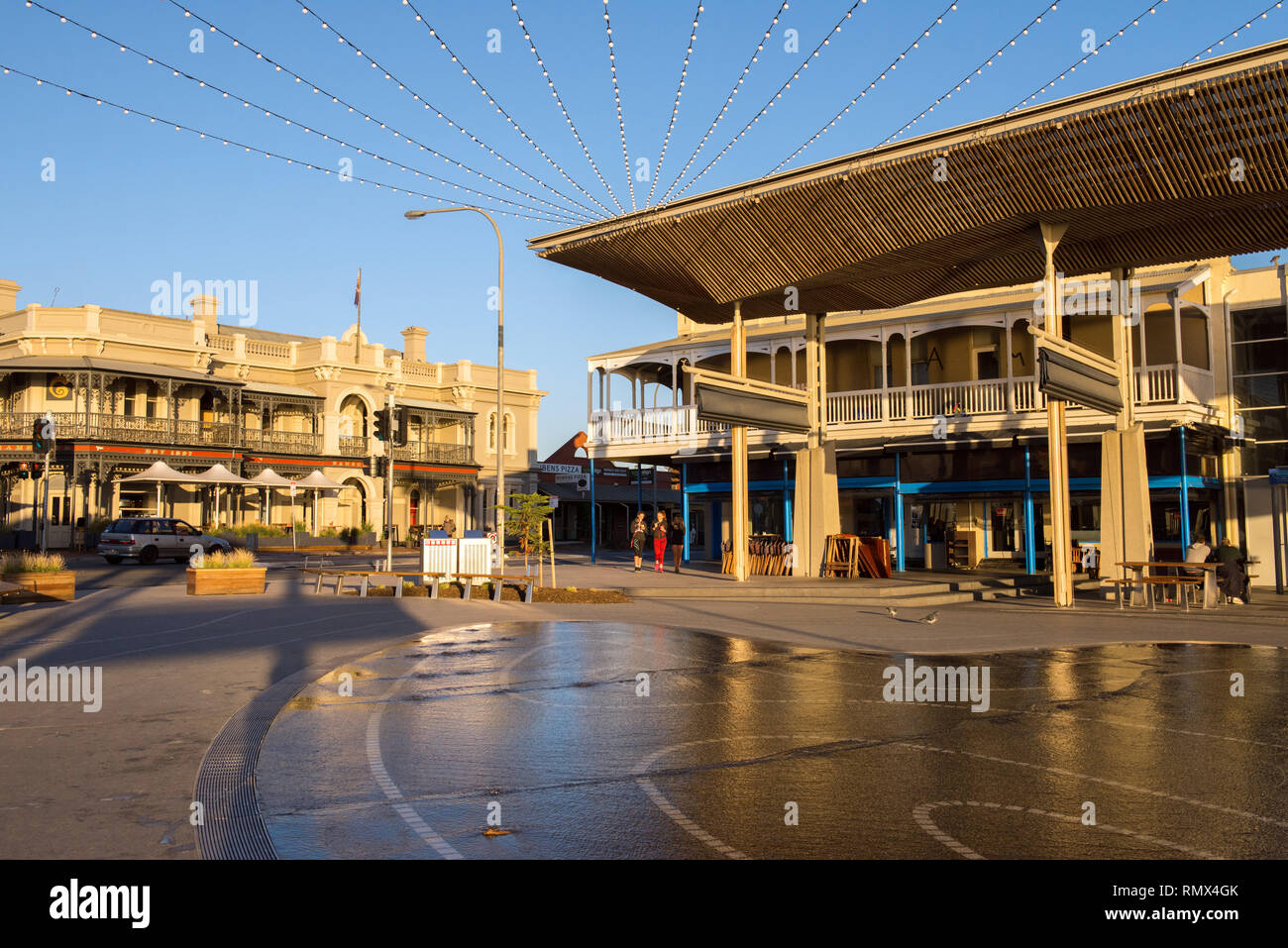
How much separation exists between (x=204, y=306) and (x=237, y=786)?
1933 inches

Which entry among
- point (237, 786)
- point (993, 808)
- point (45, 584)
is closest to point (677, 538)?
point (45, 584)

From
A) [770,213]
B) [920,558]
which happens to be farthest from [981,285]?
[920,558]

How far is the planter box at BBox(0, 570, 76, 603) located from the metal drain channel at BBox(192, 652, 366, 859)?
37.8 ft

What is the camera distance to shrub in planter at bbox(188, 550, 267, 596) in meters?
20.3

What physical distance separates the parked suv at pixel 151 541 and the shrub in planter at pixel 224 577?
1245 centimetres

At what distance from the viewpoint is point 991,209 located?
1867 centimetres

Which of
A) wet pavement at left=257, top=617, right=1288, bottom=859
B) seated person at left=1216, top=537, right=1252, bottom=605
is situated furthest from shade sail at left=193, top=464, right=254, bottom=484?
seated person at left=1216, top=537, right=1252, bottom=605

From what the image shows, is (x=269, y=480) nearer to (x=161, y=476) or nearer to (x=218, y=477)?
(x=218, y=477)

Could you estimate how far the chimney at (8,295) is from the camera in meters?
46.9

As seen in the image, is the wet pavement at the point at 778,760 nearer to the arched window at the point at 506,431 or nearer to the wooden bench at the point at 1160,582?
the wooden bench at the point at 1160,582

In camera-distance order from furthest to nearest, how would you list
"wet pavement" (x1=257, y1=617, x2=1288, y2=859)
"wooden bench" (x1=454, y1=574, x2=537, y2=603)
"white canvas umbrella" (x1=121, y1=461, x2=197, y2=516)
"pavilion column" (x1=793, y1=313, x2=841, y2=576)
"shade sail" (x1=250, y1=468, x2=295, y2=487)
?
"shade sail" (x1=250, y1=468, x2=295, y2=487), "white canvas umbrella" (x1=121, y1=461, x2=197, y2=516), "pavilion column" (x1=793, y1=313, x2=841, y2=576), "wooden bench" (x1=454, y1=574, x2=537, y2=603), "wet pavement" (x1=257, y1=617, x2=1288, y2=859)

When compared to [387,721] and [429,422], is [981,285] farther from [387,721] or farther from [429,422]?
[429,422]

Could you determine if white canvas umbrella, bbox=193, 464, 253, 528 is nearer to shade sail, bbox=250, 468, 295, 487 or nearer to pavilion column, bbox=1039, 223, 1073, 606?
shade sail, bbox=250, 468, 295, 487

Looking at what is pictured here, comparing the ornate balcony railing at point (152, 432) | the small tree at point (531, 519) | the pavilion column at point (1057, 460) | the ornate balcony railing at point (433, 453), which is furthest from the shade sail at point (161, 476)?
the pavilion column at point (1057, 460)
